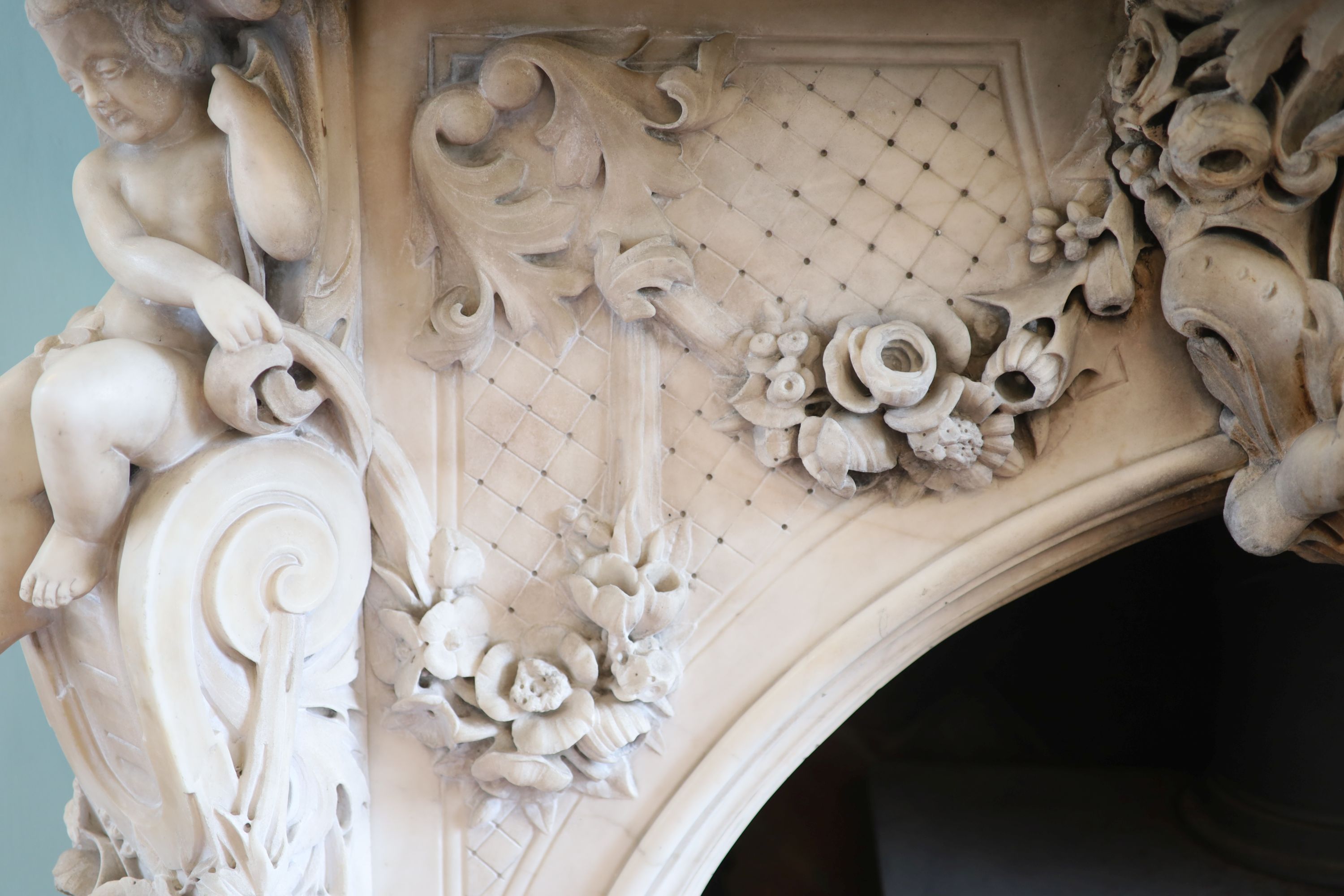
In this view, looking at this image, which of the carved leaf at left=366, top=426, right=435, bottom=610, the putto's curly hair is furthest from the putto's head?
the carved leaf at left=366, top=426, right=435, bottom=610

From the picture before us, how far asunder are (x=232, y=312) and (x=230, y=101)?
0.23 metres

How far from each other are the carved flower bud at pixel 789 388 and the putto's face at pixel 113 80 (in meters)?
0.71

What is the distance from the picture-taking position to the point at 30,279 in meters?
1.95

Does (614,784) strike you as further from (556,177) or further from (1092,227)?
(1092,227)

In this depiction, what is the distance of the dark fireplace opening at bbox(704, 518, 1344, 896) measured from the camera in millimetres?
1654

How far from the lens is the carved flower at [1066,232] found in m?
1.18

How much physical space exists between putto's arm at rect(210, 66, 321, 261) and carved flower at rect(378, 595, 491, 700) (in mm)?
446

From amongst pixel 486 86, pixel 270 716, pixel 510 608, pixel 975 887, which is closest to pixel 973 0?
pixel 486 86

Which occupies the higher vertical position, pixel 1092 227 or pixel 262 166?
pixel 1092 227

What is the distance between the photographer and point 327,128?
1.26m

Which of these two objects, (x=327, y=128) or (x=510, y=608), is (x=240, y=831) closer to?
(x=510, y=608)

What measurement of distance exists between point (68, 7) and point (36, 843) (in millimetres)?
1605

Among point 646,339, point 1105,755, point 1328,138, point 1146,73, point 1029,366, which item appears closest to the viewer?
point 1328,138

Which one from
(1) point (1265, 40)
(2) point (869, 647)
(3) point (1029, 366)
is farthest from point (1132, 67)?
(2) point (869, 647)
